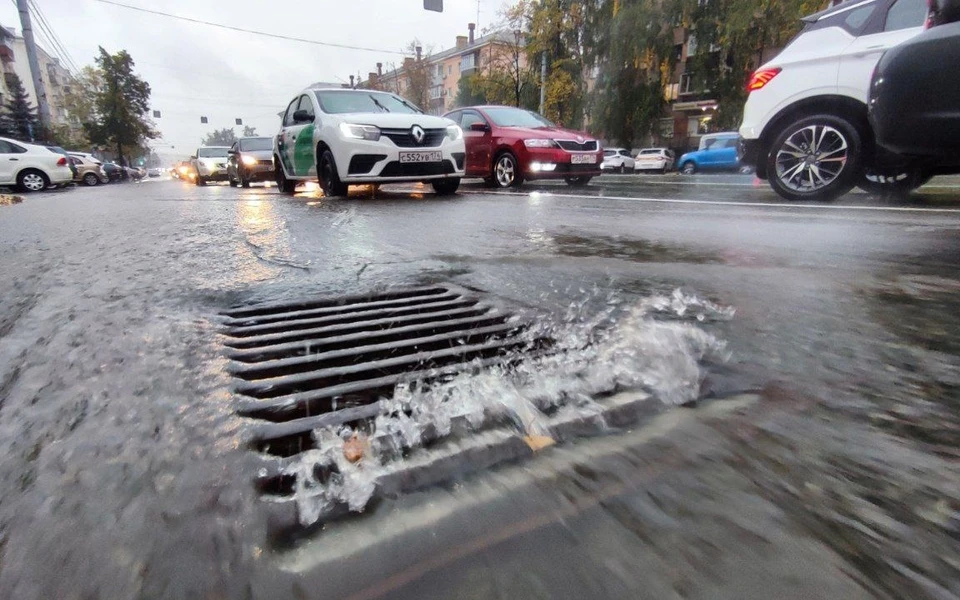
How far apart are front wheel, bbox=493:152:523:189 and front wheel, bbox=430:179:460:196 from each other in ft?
4.77

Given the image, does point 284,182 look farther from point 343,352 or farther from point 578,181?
point 343,352

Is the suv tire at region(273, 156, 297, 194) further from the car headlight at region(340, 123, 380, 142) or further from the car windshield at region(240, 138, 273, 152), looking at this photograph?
the car windshield at region(240, 138, 273, 152)

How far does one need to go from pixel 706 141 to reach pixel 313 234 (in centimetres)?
2118

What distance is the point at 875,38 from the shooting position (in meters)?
4.50

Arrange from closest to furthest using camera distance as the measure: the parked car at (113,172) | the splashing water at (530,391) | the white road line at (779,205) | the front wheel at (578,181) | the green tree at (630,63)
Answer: the splashing water at (530,391) → the white road line at (779,205) → the front wheel at (578,181) → the green tree at (630,63) → the parked car at (113,172)

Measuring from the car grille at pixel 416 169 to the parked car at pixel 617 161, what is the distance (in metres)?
19.7

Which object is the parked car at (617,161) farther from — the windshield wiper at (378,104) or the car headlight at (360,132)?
the car headlight at (360,132)

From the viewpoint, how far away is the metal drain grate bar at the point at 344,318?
1493 mm

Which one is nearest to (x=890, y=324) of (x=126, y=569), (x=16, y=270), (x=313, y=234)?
(x=126, y=569)

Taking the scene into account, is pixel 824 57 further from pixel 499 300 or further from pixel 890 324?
pixel 499 300

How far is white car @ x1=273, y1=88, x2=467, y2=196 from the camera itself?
6.25m

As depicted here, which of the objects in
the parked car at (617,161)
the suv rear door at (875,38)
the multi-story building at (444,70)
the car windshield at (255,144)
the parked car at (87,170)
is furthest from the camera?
the multi-story building at (444,70)

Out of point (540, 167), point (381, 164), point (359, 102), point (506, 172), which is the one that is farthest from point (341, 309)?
point (506, 172)

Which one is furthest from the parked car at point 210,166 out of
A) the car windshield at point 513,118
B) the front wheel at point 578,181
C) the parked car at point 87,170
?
the front wheel at point 578,181
